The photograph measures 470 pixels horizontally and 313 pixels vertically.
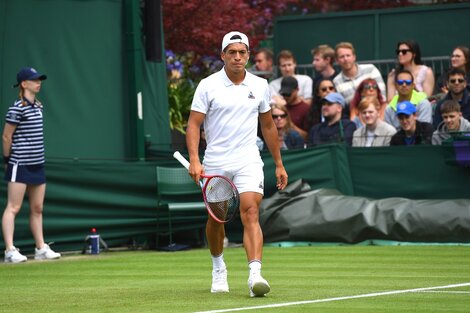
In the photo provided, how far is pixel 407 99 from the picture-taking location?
62.1 feet

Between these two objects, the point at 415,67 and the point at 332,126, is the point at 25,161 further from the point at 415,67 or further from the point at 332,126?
the point at 415,67

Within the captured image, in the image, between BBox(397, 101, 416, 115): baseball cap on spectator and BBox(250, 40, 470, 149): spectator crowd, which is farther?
BBox(250, 40, 470, 149): spectator crowd

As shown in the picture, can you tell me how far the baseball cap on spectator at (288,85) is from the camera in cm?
1992

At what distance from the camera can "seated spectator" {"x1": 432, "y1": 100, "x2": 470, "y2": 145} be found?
17.6 metres

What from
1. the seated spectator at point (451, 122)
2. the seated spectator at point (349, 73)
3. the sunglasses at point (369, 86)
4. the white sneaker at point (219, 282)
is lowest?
the white sneaker at point (219, 282)

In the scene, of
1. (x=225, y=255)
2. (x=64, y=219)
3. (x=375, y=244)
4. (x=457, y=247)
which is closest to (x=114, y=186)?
(x=64, y=219)

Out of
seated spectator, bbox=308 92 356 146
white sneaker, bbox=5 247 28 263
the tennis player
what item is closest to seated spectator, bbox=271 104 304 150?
seated spectator, bbox=308 92 356 146

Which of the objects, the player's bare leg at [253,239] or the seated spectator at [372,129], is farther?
the seated spectator at [372,129]

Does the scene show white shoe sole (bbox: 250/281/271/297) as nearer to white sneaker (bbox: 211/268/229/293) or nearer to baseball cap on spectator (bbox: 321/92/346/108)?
white sneaker (bbox: 211/268/229/293)

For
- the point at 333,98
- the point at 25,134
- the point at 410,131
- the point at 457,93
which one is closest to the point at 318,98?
the point at 333,98

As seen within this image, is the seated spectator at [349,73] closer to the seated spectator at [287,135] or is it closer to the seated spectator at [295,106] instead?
the seated spectator at [295,106]

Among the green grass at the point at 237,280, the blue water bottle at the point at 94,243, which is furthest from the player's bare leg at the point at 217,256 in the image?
the blue water bottle at the point at 94,243

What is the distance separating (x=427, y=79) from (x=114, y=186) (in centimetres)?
521

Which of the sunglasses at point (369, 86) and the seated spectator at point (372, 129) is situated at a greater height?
the sunglasses at point (369, 86)
